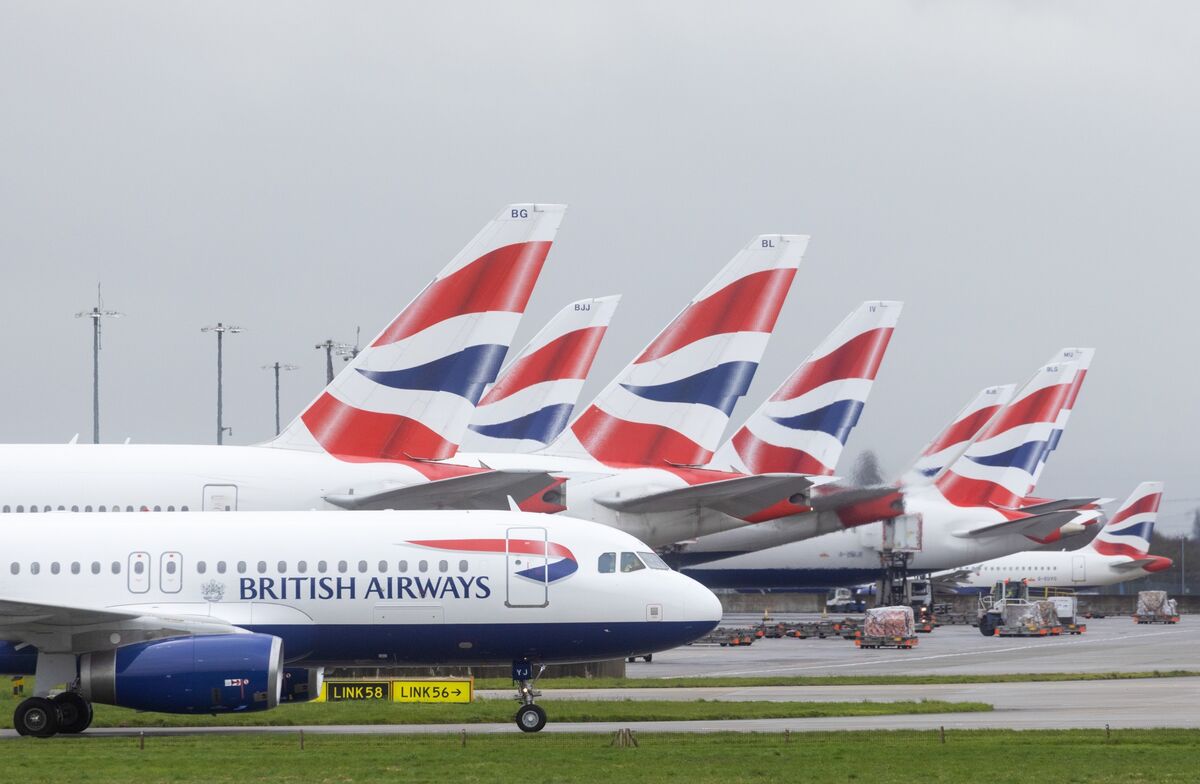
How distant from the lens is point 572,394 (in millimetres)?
54500

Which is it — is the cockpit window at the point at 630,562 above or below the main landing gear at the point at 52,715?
above

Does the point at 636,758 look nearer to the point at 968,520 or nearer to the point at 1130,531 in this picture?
the point at 968,520

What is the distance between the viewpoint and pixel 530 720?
2920cm

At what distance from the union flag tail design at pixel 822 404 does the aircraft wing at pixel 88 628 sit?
32750 millimetres

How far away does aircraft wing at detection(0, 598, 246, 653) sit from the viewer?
27656 millimetres

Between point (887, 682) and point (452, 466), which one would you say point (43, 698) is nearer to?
point (452, 466)

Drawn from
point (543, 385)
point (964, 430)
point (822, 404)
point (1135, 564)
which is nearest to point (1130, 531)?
point (1135, 564)

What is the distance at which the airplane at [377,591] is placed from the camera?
29516mm

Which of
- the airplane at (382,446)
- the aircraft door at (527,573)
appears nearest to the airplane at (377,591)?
the aircraft door at (527,573)

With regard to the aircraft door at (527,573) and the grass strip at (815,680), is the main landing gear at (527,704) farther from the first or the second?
the grass strip at (815,680)

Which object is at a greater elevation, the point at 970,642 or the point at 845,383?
the point at 845,383

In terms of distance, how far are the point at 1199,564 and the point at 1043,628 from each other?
122544 mm

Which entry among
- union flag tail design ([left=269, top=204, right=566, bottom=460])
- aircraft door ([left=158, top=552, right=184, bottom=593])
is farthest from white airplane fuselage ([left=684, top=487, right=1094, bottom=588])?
aircraft door ([left=158, top=552, right=184, bottom=593])

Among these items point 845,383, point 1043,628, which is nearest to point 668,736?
point 845,383
